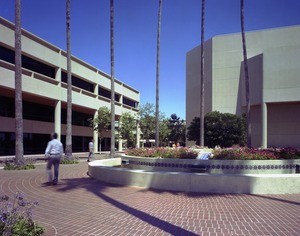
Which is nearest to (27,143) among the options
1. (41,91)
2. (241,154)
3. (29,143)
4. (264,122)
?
(29,143)

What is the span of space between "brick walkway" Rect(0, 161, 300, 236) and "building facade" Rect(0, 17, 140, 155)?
20.3 metres

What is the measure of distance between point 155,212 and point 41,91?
2679 centimetres

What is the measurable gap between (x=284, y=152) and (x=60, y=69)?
27527 millimetres

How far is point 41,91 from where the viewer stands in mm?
31344

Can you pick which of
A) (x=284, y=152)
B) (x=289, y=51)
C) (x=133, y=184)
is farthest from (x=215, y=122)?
(x=133, y=184)

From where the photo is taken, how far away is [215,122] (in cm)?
4016

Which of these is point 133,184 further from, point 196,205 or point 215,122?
point 215,122

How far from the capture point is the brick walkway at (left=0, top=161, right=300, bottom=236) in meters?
5.86

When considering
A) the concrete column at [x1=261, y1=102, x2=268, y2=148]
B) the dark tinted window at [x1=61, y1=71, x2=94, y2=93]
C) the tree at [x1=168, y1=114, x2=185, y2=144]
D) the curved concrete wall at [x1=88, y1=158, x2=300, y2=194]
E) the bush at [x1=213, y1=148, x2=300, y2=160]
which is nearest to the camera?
the curved concrete wall at [x1=88, y1=158, x2=300, y2=194]

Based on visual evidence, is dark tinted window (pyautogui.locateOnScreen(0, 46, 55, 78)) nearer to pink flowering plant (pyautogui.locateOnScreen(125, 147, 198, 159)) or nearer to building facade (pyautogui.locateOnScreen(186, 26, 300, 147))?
pink flowering plant (pyautogui.locateOnScreen(125, 147, 198, 159))

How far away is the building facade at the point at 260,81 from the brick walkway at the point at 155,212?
33915mm

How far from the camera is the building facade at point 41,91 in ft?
92.9

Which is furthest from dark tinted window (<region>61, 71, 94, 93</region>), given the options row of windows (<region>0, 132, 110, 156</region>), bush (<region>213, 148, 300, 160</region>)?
bush (<region>213, 148, 300, 160</region>)

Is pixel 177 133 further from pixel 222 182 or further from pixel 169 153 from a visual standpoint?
pixel 222 182
